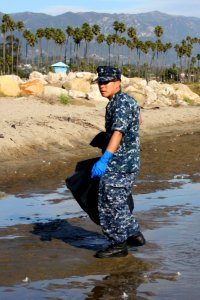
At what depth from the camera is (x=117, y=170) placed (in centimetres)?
628

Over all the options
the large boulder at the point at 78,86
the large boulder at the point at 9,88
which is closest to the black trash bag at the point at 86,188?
the large boulder at the point at 9,88

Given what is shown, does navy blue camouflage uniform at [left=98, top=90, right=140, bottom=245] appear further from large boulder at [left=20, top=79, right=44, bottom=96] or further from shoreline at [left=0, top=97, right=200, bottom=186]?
large boulder at [left=20, top=79, right=44, bottom=96]

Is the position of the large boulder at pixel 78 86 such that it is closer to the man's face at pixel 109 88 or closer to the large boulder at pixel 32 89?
the large boulder at pixel 32 89

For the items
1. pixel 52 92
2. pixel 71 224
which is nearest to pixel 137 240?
pixel 71 224

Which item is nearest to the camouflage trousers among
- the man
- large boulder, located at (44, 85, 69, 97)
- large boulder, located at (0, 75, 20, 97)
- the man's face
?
the man

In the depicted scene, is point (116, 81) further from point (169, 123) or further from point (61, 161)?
point (169, 123)

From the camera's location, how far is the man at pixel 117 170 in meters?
6.25

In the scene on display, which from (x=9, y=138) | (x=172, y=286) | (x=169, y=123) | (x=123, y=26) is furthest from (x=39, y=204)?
(x=123, y=26)

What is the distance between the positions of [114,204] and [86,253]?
0.67m

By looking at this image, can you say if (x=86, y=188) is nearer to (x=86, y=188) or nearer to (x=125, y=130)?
(x=86, y=188)

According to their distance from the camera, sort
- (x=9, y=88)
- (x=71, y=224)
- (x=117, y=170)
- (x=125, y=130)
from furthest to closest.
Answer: (x=9, y=88) < (x=71, y=224) < (x=117, y=170) < (x=125, y=130)

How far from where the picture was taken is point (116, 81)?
6.43 meters

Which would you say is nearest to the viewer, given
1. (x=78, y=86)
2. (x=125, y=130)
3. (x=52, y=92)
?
(x=125, y=130)

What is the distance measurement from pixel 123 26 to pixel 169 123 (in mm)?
61491
